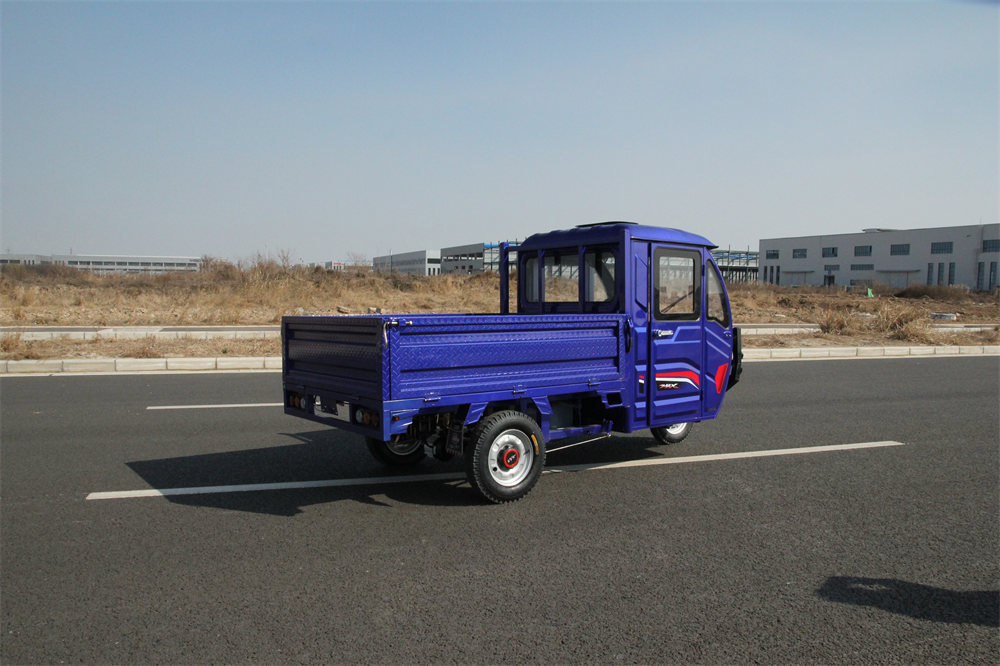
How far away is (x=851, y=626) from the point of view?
11.6ft

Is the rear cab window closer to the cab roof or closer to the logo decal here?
the cab roof

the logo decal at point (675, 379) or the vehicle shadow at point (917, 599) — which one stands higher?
the logo decal at point (675, 379)

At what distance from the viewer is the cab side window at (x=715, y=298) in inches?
270

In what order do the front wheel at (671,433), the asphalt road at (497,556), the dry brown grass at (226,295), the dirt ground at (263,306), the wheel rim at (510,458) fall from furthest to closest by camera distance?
the dry brown grass at (226,295) < the dirt ground at (263,306) < the front wheel at (671,433) < the wheel rim at (510,458) < the asphalt road at (497,556)

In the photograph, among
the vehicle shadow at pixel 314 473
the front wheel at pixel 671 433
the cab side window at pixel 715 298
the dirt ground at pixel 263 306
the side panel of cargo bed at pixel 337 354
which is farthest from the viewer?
the dirt ground at pixel 263 306

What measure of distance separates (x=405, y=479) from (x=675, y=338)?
274cm

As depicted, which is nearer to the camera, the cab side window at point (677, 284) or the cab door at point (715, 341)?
the cab side window at point (677, 284)

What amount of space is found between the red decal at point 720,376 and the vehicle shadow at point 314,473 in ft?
3.17

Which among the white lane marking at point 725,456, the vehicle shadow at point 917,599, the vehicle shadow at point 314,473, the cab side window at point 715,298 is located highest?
the cab side window at point 715,298

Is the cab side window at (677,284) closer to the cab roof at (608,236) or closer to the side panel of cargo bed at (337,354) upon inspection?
the cab roof at (608,236)

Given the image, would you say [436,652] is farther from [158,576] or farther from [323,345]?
[323,345]

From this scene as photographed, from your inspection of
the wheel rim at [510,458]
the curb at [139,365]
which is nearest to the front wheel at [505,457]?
the wheel rim at [510,458]

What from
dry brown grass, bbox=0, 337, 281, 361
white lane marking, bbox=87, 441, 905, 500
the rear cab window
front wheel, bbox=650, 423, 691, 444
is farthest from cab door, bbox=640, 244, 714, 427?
dry brown grass, bbox=0, 337, 281, 361

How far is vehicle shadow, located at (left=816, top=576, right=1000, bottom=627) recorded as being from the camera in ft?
12.0
